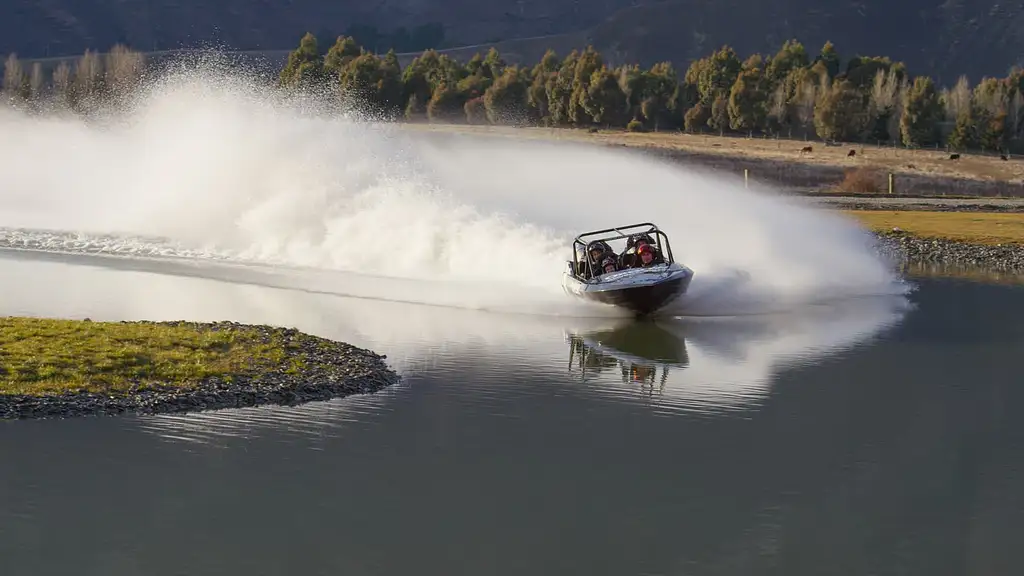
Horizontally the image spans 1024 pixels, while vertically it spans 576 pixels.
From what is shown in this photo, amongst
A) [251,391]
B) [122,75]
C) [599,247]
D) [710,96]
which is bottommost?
[251,391]

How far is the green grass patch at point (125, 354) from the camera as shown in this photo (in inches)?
1051

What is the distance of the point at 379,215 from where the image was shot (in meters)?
49.2

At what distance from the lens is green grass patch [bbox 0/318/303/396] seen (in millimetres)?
26688

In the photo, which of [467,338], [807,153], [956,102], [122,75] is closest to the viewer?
[467,338]

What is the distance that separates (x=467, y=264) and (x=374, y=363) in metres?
14.9

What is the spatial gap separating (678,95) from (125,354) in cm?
11048

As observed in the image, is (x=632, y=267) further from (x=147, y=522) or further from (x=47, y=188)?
(x=47, y=188)

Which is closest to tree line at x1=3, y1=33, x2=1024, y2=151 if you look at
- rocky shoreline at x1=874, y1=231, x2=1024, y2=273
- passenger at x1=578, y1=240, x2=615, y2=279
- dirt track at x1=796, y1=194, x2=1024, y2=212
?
dirt track at x1=796, y1=194, x2=1024, y2=212

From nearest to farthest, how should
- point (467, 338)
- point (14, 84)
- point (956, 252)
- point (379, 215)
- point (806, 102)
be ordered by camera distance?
1. point (467, 338)
2. point (379, 215)
3. point (956, 252)
4. point (806, 102)
5. point (14, 84)

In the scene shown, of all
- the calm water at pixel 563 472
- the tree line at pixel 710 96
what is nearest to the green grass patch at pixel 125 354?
the calm water at pixel 563 472

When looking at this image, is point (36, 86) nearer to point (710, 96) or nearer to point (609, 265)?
point (710, 96)

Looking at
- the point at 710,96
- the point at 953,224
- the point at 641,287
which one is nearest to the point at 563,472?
the point at 641,287

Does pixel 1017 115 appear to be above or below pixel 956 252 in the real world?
above

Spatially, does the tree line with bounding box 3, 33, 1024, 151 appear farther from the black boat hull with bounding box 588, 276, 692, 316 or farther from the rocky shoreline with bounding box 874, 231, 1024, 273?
the black boat hull with bounding box 588, 276, 692, 316
